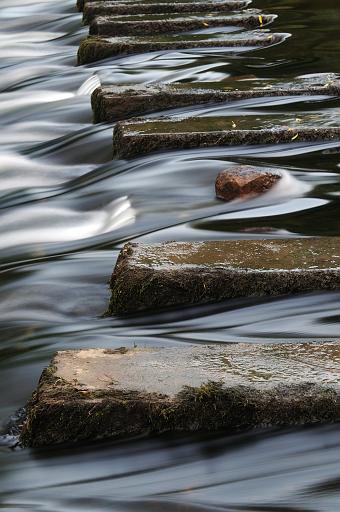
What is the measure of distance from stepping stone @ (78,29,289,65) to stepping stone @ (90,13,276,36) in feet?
1.04

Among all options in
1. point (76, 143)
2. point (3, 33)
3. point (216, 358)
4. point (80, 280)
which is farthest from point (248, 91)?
point (3, 33)

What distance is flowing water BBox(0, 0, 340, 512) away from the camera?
2.32m

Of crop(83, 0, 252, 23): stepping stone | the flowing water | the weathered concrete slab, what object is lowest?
the flowing water

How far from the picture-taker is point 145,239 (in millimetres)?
3902

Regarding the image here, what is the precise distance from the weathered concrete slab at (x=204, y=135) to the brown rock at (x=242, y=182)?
2.01 ft

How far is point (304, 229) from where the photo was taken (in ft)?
12.6

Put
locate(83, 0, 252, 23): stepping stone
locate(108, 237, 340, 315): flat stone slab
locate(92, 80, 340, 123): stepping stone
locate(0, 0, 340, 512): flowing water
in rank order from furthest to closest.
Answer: locate(83, 0, 252, 23): stepping stone
locate(92, 80, 340, 123): stepping stone
locate(108, 237, 340, 315): flat stone slab
locate(0, 0, 340, 512): flowing water

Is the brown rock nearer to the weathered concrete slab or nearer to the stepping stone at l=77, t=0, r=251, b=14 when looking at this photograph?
the weathered concrete slab

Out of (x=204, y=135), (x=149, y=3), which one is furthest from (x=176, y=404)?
(x=149, y=3)

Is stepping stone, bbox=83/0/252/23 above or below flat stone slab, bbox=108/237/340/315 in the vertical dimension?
above

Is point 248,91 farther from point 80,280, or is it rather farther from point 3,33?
point 3,33

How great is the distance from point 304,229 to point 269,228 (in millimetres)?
121

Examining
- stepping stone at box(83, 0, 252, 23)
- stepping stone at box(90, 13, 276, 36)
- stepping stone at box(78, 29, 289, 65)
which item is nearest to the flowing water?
stepping stone at box(78, 29, 289, 65)

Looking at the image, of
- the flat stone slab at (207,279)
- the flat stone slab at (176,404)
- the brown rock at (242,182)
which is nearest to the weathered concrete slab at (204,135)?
the brown rock at (242,182)
